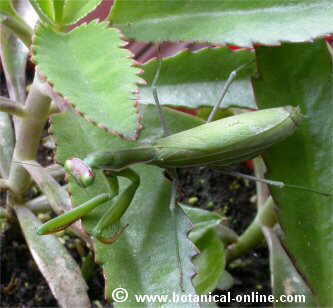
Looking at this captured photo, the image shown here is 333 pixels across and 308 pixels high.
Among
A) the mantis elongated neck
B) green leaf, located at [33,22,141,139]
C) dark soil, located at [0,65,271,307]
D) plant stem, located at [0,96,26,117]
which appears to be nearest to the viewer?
green leaf, located at [33,22,141,139]

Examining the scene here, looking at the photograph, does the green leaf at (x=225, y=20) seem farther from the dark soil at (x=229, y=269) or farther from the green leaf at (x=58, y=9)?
the dark soil at (x=229, y=269)

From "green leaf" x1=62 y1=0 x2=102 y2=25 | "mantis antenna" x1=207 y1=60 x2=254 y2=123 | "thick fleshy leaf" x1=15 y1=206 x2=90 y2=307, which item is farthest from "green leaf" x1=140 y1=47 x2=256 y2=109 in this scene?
"thick fleshy leaf" x1=15 y1=206 x2=90 y2=307

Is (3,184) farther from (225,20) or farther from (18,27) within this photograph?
(225,20)

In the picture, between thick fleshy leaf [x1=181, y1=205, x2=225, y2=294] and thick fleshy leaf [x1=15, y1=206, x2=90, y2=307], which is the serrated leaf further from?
thick fleshy leaf [x1=15, y1=206, x2=90, y2=307]

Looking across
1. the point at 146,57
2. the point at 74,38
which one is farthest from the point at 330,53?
the point at 146,57

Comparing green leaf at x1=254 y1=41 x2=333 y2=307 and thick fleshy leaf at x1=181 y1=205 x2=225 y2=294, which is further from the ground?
green leaf at x1=254 y1=41 x2=333 y2=307

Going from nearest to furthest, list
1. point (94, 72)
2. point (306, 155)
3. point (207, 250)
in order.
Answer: point (94, 72) < point (306, 155) < point (207, 250)

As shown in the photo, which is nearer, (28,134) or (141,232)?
(141,232)

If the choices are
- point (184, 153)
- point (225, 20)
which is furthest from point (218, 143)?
point (225, 20)
